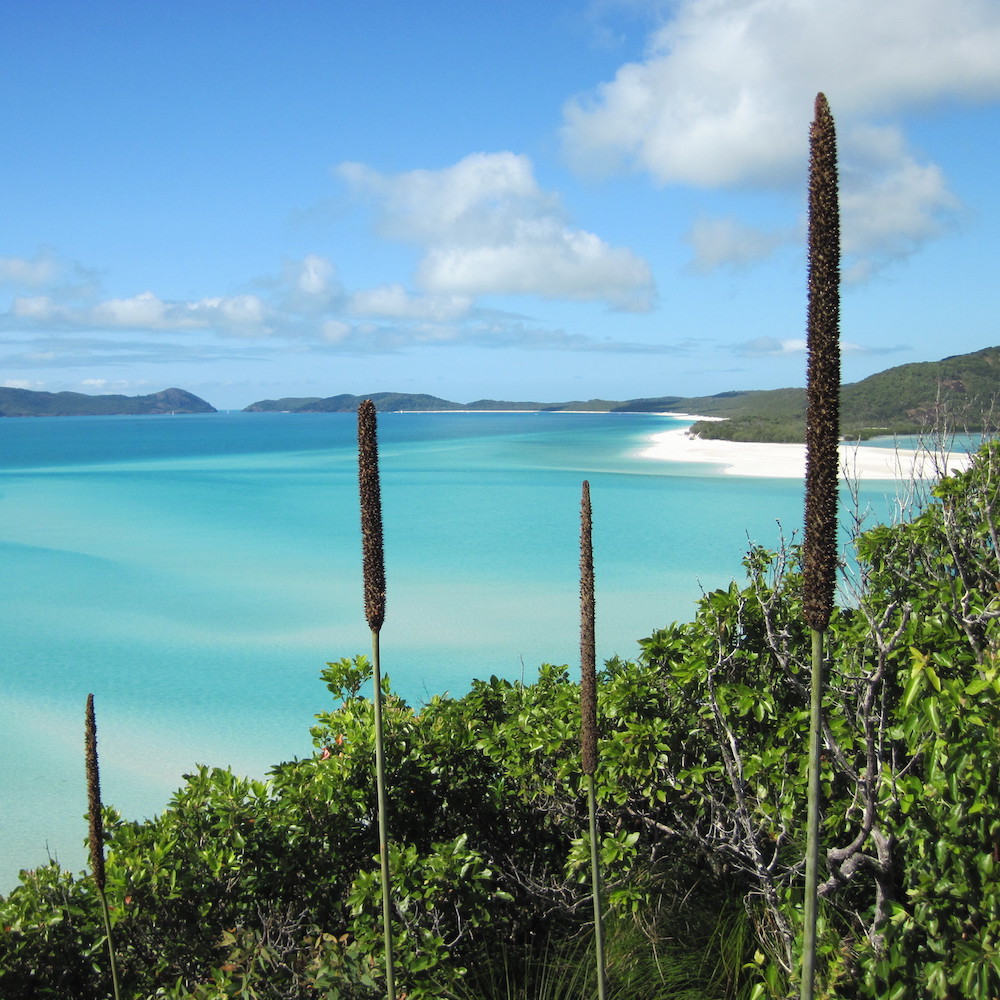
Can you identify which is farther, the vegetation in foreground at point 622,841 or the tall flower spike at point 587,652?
the vegetation in foreground at point 622,841

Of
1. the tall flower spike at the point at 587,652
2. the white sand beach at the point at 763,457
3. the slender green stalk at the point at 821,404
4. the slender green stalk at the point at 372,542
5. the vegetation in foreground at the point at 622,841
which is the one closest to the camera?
the slender green stalk at the point at 821,404

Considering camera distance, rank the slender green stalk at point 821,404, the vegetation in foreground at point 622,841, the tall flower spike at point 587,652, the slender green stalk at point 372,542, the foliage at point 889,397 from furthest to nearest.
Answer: the foliage at point 889,397
the vegetation in foreground at point 622,841
the tall flower spike at point 587,652
the slender green stalk at point 372,542
the slender green stalk at point 821,404

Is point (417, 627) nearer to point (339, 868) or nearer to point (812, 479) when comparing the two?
point (339, 868)

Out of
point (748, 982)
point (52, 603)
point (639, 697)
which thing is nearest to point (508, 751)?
point (639, 697)

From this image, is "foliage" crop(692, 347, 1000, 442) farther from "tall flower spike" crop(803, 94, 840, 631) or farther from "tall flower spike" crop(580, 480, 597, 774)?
"tall flower spike" crop(803, 94, 840, 631)

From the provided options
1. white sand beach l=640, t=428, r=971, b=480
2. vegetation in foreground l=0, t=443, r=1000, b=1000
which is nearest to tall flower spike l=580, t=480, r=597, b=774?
vegetation in foreground l=0, t=443, r=1000, b=1000

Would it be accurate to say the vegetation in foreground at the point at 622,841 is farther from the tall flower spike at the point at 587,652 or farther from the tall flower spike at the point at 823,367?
the tall flower spike at the point at 823,367

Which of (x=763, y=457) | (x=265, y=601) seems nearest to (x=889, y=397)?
(x=763, y=457)

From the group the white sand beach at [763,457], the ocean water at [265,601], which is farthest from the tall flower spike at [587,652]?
the white sand beach at [763,457]

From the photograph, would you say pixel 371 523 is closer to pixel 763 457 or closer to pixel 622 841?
pixel 622 841
